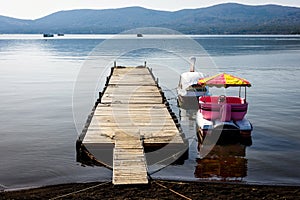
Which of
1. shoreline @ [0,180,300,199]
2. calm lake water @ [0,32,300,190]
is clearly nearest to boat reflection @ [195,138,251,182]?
calm lake water @ [0,32,300,190]

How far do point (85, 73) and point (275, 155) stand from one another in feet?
127

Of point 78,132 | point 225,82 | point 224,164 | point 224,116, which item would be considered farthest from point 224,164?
point 78,132

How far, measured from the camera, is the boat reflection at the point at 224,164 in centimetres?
1619

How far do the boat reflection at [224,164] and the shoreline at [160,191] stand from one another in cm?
163

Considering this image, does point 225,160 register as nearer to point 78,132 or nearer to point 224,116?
point 224,116

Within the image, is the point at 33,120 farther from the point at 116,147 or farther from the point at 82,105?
the point at 116,147

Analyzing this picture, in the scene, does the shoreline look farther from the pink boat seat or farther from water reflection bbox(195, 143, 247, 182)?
the pink boat seat

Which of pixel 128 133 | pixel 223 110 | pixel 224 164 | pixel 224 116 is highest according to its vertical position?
pixel 223 110

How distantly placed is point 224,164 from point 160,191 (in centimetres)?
530

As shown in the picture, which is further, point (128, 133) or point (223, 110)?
point (223, 110)

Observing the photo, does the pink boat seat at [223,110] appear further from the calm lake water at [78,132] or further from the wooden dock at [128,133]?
the wooden dock at [128,133]

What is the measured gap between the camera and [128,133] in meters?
18.3

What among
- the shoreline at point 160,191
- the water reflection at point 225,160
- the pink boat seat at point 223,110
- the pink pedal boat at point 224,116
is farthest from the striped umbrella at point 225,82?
the shoreline at point 160,191

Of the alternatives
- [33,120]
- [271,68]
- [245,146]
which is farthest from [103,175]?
[271,68]
